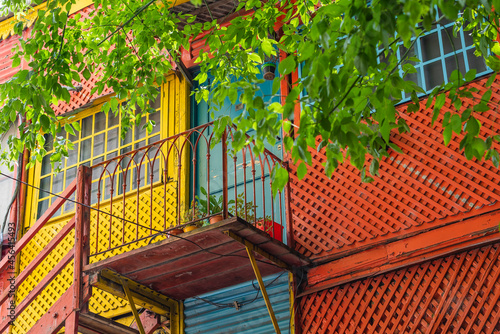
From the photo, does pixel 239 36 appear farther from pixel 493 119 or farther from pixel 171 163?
Answer: pixel 171 163

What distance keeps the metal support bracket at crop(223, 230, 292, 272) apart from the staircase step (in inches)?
69.8

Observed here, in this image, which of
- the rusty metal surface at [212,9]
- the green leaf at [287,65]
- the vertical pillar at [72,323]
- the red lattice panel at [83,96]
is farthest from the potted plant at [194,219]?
the red lattice panel at [83,96]

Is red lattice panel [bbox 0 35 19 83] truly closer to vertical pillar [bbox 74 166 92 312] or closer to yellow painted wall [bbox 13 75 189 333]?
yellow painted wall [bbox 13 75 189 333]

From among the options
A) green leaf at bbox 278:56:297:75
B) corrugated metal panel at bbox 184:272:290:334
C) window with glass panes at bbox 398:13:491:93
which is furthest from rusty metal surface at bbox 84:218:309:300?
window with glass panes at bbox 398:13:491:93

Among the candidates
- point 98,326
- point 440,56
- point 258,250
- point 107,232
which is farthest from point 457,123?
point 107,232

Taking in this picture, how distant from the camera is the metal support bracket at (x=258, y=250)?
6671 mm

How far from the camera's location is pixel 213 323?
312 inches

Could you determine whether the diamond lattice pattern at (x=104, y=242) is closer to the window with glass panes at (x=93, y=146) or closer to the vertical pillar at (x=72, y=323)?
the window with glass panes at (x=93, y=146)

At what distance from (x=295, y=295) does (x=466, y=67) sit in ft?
10.1

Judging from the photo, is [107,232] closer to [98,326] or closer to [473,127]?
[98,326]

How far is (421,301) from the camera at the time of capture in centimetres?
666

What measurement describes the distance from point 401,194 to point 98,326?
139 inches

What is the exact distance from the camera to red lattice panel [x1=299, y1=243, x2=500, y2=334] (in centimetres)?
636

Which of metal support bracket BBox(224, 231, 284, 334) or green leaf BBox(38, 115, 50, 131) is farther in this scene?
metal support bracket BBox(224, 231, 284, 334)
